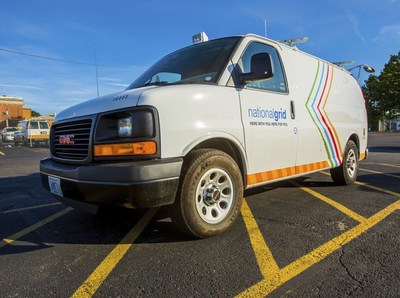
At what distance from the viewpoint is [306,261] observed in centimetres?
267

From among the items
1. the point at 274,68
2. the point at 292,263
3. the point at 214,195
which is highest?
the point at 274,68

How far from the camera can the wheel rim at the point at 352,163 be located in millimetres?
5816

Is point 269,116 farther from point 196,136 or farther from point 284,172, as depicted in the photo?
point 196,136

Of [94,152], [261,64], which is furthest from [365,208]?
[94,152]

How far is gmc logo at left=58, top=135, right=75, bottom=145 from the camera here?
10.7ft

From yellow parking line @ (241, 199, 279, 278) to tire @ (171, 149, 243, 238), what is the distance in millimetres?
281

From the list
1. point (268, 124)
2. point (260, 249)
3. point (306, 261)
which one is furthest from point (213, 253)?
point (268, 124)

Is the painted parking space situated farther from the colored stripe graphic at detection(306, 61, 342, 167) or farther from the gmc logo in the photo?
the gmc logo

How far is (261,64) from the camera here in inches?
135

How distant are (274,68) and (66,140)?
2.64m

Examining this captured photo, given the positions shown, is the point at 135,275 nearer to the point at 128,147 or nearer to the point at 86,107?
the point at 128,147

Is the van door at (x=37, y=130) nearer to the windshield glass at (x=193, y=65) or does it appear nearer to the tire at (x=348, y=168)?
the windshield glass at (x=193, y=65)

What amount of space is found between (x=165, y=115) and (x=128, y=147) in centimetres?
42

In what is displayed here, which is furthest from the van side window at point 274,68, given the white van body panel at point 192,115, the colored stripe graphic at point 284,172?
the colored stripe graphic at point 284,172
